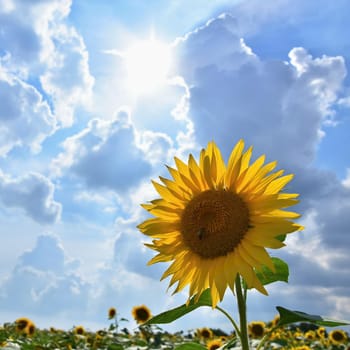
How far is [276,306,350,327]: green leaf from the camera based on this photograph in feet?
8.71

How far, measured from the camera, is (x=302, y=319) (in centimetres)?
270

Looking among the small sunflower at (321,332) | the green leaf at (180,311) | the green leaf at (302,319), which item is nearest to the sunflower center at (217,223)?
the green leaf at (180,311)

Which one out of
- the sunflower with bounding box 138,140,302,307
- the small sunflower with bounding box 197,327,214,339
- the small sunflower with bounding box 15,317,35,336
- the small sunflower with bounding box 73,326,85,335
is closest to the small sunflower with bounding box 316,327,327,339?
the small sunflower with bounding box 197,327,214,339

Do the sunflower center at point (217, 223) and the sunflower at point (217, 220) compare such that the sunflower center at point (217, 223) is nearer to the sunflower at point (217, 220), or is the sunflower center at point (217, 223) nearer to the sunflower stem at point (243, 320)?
the sunflower at point (217, 220)

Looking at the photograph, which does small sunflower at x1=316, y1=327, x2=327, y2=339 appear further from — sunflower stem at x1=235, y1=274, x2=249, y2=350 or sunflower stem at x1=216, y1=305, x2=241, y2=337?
sunflower stem at x1=235, y1=274, x2=249, y2=350

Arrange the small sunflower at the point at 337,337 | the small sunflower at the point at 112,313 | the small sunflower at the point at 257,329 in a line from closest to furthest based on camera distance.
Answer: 1. the small sunflower at the point at 257,329
2. the small sunflower at the point at 337,337
3. the small sunflower at the point at 112,313

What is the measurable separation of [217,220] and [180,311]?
1.75ft

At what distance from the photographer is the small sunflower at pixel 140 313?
10031 millimetres

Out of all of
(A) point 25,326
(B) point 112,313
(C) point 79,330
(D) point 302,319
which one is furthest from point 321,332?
(D) point 302,319

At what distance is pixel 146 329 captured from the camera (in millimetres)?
9367

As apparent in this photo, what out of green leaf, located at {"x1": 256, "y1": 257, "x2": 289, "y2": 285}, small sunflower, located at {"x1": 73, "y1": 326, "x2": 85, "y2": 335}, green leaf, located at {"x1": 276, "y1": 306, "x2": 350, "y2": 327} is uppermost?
small sunflower, located at {"x1": 73, "y1": 326, "x2": 85, "y2": 335}

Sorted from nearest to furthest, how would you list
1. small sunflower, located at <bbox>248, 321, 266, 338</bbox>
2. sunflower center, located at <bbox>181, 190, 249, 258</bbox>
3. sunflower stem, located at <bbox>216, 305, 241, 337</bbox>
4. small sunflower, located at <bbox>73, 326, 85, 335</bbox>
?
sunflower stem, located at <bbox>216, 305, 241, 337</bbox> → sunflower center, located at <bbox>181, 190, 249, 258</bbox> → small sunflower, located at <bbox>248, 321, 266, 338</bbox> → small sunflower, located at <bbox>73, 326, 85, 335</bbox>

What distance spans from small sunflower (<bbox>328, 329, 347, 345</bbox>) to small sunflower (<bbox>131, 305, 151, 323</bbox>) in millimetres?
3366

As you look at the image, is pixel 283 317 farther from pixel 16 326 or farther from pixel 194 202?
pixel 16 326
